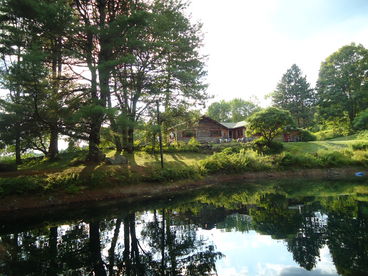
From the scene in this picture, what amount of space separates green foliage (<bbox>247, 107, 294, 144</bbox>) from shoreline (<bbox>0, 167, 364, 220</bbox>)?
7538mm

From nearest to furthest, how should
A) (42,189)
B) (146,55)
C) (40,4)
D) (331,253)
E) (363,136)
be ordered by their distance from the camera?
(331,253) → (40,4) → (42,189) → (146,55) → (363,136)

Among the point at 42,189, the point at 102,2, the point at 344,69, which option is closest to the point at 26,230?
the point at 42,189

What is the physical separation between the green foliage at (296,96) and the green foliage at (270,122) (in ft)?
93.1

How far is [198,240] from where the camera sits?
717cm

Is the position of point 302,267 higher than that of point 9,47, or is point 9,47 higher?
point 9,47

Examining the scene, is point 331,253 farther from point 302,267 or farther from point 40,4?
point 40,4

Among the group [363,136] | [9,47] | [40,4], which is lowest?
[363,136]

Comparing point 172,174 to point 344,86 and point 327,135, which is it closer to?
point 327,135

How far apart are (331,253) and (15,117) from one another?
59.3ft

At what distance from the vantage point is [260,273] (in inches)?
196

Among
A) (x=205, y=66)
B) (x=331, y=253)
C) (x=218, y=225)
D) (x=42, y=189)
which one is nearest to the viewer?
(x=331, y=253)

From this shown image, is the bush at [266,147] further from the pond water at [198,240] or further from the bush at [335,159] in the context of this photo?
the pond water at [198,240]

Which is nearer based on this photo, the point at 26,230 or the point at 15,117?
the point at 26,230

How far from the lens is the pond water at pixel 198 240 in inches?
209
